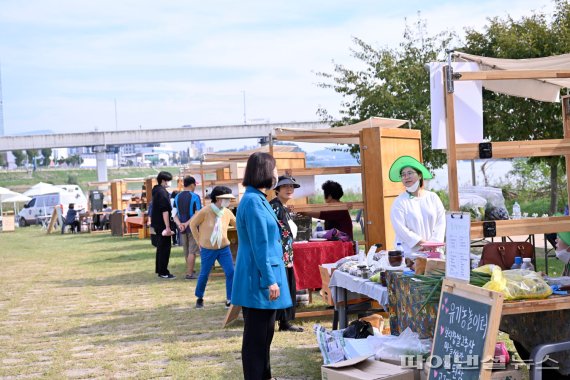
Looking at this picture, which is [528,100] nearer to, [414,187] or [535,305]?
[414,187]

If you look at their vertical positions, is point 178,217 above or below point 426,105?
below

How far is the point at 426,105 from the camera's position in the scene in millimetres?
17422

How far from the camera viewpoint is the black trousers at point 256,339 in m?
5.48

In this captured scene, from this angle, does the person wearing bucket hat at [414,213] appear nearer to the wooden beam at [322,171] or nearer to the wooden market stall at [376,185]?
the wooden market stall at [376,185]

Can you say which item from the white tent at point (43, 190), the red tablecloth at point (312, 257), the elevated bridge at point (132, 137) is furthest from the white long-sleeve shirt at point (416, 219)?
the elevated bridge at point (132, 137)

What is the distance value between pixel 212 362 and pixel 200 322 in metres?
2.16

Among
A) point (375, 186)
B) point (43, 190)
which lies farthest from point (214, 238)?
point (43, 190)

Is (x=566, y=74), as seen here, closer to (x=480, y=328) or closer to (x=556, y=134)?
(x=480, y=328)

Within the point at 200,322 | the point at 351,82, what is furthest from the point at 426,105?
the point at 200,322

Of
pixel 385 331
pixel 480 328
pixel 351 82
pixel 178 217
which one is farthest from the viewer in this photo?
pixel 351 82

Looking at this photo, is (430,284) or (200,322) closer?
(430,284)

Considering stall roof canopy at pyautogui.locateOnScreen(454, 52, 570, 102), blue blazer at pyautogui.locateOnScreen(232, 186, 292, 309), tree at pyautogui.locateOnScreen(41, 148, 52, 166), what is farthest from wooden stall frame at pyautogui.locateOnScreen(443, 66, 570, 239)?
tree at pyautogui.locateOnScreen(41, 148, 52, 166)

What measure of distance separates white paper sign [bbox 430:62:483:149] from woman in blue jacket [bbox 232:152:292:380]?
1247 mm

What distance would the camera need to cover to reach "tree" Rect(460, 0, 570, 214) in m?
13.5
